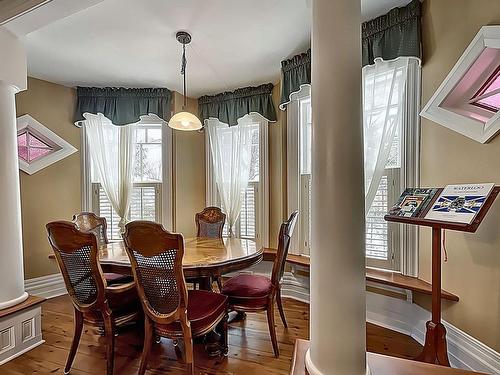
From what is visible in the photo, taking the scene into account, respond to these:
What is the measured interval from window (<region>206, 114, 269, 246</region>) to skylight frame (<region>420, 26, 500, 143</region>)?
2.04 metres

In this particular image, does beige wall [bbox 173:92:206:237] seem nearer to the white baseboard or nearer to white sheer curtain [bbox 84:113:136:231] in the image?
white sheer curtain [bbox 84:113:136:231]

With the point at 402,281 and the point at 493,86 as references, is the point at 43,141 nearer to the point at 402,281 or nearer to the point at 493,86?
the point at 402,281

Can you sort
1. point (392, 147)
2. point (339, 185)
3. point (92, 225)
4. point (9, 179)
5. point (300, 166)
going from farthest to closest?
1. point (300, 166)
2. point (92, 225)
3. point (392, 147)
4. point (9, 179)
5. point (339, 185)

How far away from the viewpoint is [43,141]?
3.79 meters

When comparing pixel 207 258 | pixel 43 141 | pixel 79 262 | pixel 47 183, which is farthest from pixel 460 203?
pixel 43 141

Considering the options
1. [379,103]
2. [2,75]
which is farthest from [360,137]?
[2,75]

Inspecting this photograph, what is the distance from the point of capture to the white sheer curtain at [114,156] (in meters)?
4.04

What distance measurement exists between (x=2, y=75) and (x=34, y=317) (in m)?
1.98

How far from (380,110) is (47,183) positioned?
12.8 ft

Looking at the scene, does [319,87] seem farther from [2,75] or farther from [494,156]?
[2,75]

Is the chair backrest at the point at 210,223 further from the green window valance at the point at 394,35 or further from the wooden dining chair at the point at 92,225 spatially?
the green window valance at the point at 394,35

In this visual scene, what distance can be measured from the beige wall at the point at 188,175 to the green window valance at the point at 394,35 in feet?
8.45

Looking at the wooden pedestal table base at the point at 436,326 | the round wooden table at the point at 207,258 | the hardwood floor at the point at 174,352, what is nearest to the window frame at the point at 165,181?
the round wooden table at the point at 207,258

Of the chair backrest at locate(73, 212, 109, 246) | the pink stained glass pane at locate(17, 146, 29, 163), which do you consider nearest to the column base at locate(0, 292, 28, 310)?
the chair backrest at locate(73, 212, 109, 246)
